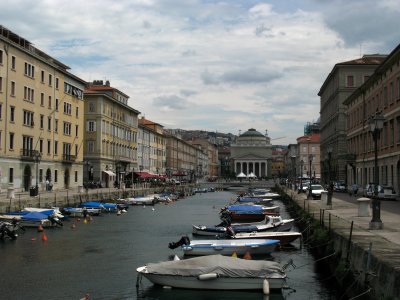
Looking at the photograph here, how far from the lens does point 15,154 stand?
63.2 m

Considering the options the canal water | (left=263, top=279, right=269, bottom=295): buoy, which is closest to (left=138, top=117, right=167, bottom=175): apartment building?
the canal water

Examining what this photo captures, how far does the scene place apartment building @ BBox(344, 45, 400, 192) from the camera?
187 ft

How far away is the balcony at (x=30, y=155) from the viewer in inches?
2559

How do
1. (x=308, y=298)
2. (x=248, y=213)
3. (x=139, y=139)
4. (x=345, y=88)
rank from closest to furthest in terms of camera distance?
(x=308, y=298) < (x=248, y=213) < (x=345, y=88) < (x=139, y=139)

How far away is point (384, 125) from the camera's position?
62.4 meters

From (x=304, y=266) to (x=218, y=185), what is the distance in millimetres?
143879

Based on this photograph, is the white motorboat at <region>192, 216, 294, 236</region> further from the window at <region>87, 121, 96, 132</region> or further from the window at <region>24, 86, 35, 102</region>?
the window at <region>87, 121, 96, 132</region>

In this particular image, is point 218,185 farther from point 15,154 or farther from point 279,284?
point 279,284

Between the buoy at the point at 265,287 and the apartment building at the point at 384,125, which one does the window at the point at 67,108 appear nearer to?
the apartment building at the point at 384,125

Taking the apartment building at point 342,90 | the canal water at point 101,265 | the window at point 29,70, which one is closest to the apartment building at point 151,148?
the apartment building at point 342,90

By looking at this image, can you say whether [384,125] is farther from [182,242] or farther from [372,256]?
[372,256]

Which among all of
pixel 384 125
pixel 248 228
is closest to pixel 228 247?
pixel 248 228

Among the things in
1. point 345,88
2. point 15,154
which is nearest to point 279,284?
point 15,154

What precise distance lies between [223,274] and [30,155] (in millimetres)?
51742
